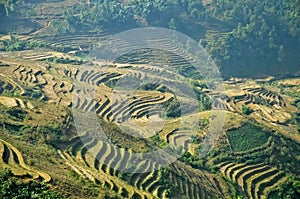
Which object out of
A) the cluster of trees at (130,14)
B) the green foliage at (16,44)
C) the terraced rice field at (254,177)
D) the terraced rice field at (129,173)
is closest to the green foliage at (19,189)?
the terraced rice field at (129,173)

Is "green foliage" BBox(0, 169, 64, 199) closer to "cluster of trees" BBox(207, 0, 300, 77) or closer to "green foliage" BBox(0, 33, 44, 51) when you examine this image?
"green foliage" BBox(0, 33, 44, 51)

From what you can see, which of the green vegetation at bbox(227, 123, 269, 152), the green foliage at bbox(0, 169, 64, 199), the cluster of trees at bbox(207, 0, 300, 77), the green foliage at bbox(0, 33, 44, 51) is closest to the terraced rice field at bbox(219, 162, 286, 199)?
the green vegetation at bbox(227, 123, 269, 152)

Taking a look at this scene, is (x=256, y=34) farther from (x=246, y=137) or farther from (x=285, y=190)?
(x=285, y=190)

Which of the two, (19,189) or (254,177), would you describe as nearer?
(19,189)

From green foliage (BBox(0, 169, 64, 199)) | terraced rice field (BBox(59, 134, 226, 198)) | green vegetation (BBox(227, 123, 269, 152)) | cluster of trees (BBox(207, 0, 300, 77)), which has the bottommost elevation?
cluster of trees (BBox(207, 0, 300, 77))

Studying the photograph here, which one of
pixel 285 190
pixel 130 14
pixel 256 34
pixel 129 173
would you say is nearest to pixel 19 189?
pixel 129 173

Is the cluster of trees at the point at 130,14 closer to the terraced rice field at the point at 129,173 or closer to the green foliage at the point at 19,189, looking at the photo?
the terraced rice field at the point at 129,173

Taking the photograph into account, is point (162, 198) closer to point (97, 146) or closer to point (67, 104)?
point (97, 146)
